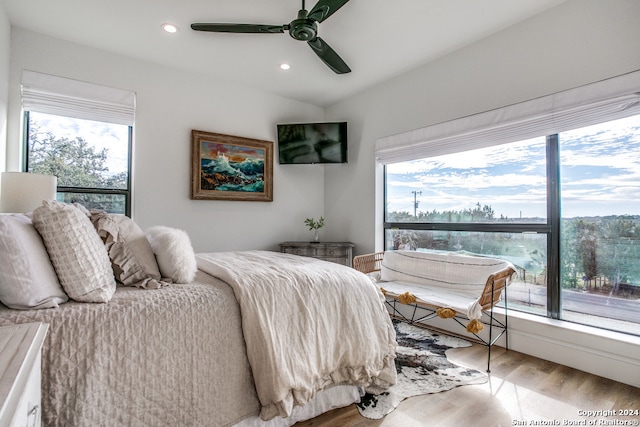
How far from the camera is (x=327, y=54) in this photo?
8.42 feet

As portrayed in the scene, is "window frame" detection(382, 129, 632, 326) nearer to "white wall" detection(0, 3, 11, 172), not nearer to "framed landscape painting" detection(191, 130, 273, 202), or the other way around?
"framed landscape painting" detection(191, 130, 273, 202)

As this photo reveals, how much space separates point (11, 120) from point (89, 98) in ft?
2.07

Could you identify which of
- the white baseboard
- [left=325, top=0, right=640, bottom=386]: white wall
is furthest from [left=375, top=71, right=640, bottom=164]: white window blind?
the white baseboard

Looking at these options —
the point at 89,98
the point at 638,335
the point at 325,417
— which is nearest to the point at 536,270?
the point at 638,335

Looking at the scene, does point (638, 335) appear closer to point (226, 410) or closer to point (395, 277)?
point (395, 277)

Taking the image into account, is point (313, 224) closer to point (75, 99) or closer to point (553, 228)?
point (553, 228)

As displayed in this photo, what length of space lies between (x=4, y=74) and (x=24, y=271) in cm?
252

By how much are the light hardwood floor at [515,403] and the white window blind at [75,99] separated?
10.9ft

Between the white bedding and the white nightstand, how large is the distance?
0.77 m

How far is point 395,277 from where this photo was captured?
339 centimetres

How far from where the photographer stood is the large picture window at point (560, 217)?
233 centimetres

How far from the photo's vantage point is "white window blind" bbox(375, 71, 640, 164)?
7.32 ft

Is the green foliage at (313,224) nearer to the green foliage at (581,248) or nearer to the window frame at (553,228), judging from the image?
the green foliage at (581,248)

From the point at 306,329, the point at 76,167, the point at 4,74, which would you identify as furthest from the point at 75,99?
the point at 306,329
